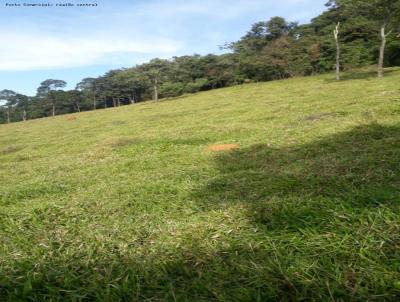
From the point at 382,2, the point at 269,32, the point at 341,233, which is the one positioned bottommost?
the point at 341,233

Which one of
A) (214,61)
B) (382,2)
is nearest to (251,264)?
(382,2)

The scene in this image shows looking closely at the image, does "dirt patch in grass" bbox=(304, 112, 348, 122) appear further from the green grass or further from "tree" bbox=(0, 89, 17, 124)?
"tree" bbox=(0, 89, 17, 124)

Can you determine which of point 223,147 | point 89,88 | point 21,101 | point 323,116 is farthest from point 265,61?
point 21,101

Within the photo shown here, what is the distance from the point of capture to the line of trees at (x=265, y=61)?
1769 inches

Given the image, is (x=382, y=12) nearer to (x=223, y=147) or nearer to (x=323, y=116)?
(x=323, y=116)

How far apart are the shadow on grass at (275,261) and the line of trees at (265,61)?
35.9m

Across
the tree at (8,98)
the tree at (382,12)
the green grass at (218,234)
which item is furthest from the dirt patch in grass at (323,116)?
the tree at (8,98)

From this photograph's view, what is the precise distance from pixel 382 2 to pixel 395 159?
114 feet

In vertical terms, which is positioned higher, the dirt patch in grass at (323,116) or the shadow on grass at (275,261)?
the dirt patch in grass at (323,116)

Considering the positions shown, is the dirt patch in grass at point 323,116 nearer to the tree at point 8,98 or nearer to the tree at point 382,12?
the tree at point 382,12

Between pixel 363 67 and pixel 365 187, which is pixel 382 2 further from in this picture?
pixel 365 187

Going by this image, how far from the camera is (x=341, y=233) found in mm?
3814

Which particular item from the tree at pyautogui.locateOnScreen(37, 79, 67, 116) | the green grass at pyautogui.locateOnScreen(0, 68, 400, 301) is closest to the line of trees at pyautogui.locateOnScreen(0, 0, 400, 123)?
the tree at pyautogui.locateOnScreen(37, 79, 67, 116)

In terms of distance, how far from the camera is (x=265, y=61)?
64312 mm
